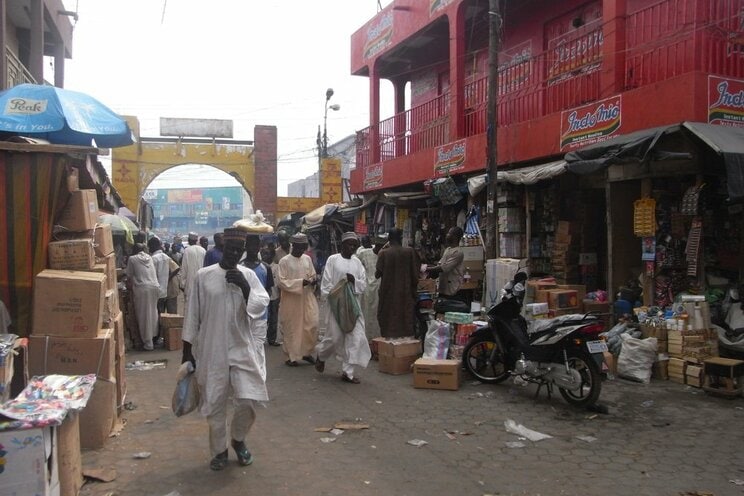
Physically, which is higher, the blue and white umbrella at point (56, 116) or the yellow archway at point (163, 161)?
the yellow archway at point (163, 161)

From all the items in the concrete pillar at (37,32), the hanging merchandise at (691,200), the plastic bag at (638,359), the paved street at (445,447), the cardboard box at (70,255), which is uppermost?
the concrete pillar at (37,32)

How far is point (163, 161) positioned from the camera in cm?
2739

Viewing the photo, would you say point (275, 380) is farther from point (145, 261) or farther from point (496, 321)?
point (145, 261)

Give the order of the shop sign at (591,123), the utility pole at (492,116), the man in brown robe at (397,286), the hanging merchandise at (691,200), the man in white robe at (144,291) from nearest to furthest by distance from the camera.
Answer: the hanging merchandise at (691,200)
the man in brown robe at (397,286)
the shop sign at (591,123)
the man in white robe at (144,291)
the utility pole at (492,116)

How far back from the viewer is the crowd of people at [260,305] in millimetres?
4332

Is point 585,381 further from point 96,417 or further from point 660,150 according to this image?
point 96,417

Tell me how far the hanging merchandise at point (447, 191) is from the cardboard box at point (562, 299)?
3954 millimetres

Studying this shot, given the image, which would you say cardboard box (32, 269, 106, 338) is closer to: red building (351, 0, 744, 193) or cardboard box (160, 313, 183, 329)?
cardboard box (160, 313, 183, 329)

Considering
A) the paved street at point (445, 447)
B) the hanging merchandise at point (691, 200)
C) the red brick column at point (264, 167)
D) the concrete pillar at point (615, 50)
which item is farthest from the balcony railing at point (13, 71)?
the red brick column at point (264, 167)

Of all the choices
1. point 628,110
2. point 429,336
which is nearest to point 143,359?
point 429,336

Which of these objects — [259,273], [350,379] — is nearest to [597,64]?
[259,273]

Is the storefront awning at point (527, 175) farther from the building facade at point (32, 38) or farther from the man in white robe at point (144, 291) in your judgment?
the building facade at point (32, 38)

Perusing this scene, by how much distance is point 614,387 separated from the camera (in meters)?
6.91

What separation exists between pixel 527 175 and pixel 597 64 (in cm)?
229
